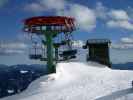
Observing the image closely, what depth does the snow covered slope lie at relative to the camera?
3800 centimetres

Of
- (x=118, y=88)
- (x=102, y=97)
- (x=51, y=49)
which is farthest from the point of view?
(x=51, y=49)

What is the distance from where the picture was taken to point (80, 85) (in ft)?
146

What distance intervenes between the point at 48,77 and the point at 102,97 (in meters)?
16.0

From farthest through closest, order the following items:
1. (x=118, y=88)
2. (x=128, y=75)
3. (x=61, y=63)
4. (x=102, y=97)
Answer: (x=61, y=63) → (x=128, y=75) → (x=118, y=88) → (x=102, y=97)

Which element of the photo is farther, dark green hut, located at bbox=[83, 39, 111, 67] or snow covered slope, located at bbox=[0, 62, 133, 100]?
dark green hut, located at bbox=[83, 39, 111, 67]

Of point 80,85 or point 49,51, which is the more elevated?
point 49,51

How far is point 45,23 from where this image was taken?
5950cm

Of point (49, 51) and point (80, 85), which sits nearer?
point (80, 85)

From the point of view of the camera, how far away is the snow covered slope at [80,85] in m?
38.0

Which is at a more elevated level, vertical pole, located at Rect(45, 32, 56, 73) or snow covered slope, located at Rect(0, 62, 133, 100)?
vertical pole, located at Rect(45, 32, 56, 73)

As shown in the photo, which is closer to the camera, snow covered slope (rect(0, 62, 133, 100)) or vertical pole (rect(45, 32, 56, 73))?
snow covered slope (rect(0, 62, 133, 100))

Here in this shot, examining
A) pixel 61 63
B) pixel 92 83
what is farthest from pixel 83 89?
pixel 61 63

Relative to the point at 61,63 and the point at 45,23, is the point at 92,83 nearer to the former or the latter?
the point at 61,63

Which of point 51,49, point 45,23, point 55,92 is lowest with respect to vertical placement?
point 55,92
